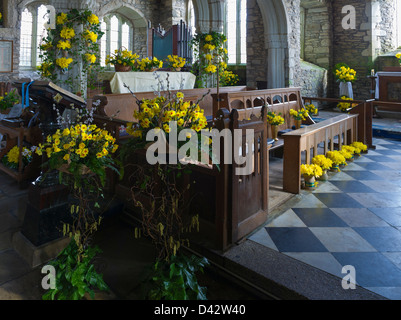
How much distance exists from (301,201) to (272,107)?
2.20 meters

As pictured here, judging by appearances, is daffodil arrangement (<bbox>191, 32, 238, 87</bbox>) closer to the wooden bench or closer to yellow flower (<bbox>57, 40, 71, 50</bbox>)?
the wooden bench

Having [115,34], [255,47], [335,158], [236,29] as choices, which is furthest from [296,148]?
[115,34]

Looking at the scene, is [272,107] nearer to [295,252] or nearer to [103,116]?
[103,116]

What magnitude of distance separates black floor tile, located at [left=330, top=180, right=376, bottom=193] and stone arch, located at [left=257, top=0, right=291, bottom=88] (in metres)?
4.64

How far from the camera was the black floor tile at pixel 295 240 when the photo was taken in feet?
6.84

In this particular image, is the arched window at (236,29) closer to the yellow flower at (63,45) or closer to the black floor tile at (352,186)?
the yellow flower at (63,45)

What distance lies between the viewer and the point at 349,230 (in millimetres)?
2354

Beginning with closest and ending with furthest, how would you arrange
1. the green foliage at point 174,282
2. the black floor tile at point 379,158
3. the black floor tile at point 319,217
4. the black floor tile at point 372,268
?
the green foliage at point 174,282 < the black floor tile at point 372,268 < the black floor tile at point 319,217 < the black floor tile at point 379,158

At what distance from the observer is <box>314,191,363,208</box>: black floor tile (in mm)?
2826

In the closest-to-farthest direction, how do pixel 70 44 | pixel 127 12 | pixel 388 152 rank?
pixel 70 44, pixel 388 152, pixel 127 12

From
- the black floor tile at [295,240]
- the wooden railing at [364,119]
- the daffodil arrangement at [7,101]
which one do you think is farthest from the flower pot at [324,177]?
the daffodil arrangement at [7,101]

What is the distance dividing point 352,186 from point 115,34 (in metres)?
10.1
